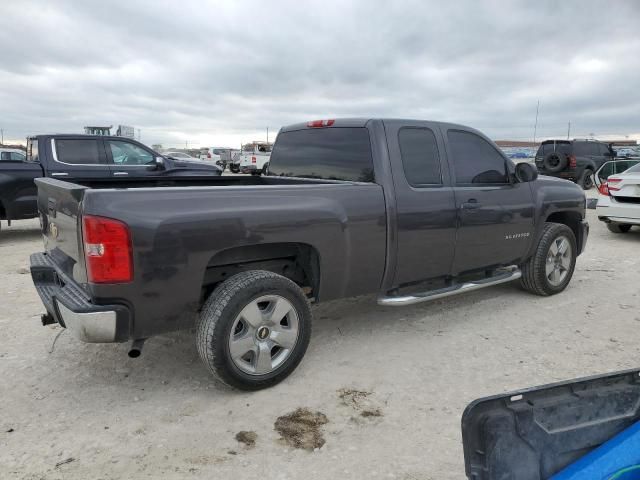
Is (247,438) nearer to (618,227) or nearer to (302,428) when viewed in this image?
(302,428)

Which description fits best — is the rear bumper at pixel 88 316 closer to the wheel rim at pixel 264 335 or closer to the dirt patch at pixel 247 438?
the wheel rim at pixel 264 335

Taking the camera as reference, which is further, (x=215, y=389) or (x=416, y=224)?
(x=416, y=224)

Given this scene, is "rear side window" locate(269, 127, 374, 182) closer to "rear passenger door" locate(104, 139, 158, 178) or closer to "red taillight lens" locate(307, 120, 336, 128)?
"red taillight lens" locate(307, 120, 336, 128)

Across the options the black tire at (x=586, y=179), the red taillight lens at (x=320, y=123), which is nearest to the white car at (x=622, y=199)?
the red taillight lens at (x=320, y=123)

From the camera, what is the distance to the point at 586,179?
18.8 meters

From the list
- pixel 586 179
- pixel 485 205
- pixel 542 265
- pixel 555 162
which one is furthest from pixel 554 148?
pixel 485 205

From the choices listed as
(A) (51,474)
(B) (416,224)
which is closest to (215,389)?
(A) (51,474)

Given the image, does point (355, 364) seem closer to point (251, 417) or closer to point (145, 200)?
point (251, 417)

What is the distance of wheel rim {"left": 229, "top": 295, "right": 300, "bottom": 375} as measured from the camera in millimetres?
3209

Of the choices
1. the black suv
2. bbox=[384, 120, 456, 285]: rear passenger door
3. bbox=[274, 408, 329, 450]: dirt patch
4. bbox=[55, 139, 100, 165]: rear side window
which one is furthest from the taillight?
the black suv

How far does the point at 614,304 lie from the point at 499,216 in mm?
1740

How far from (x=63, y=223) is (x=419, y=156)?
8.94 ft

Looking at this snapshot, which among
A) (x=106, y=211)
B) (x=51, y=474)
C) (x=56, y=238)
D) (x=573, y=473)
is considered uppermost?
(x=106, y=211)

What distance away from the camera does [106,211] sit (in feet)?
9.05
